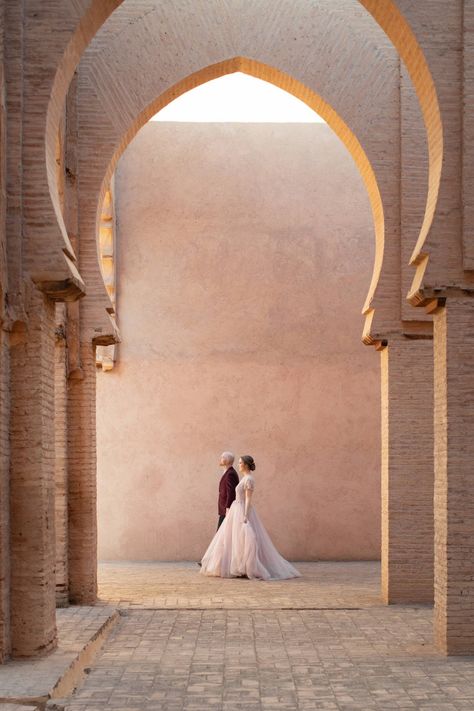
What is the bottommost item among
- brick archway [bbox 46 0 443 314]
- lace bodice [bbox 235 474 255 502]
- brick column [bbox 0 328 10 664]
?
lace bodice [bbox 235 474 255 502]

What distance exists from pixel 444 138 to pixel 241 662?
469 cm

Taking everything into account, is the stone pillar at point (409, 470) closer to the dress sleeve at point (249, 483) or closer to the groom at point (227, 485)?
the dress sleeve at point (249, 483)

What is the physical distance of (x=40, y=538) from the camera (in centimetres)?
927

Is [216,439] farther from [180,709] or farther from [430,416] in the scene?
[180,709]

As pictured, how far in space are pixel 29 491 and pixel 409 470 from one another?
5379 millimetres

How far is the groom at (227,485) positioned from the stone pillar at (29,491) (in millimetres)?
8526

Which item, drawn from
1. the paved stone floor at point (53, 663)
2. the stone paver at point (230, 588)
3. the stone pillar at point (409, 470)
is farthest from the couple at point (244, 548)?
the paved stone floor at point (53, 663)

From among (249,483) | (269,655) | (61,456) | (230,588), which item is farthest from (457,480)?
(249,483)

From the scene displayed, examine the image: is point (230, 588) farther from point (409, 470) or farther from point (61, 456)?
point (61, 456)

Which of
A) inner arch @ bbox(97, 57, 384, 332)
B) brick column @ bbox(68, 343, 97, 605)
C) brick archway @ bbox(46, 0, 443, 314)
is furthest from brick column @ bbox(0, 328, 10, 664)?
inner arch @ bbox(97, 57, 384, 332)

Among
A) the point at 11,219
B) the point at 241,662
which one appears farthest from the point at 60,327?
the point at 241,662

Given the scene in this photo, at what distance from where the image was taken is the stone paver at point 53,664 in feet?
25.3

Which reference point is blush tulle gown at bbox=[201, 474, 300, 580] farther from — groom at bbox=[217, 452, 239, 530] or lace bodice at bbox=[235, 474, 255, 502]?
groom at bbox=[217, 452, 239, 530]

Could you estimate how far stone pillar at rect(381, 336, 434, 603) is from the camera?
1331cm
